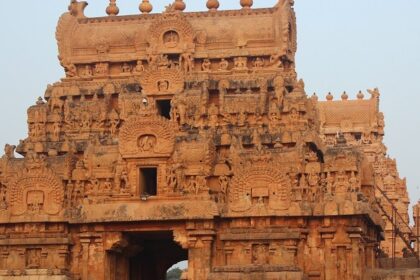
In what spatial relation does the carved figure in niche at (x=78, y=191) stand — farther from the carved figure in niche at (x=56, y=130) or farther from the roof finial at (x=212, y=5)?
the roof finial at (x=212, y=5)

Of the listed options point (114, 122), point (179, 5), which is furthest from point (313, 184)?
point (179, 5)

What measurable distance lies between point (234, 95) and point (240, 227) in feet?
20.2

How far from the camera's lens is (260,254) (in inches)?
1693

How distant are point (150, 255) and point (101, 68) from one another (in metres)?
8.70

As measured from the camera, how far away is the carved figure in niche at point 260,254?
1688 inches

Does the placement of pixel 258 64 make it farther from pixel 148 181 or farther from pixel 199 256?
pixel 199 256

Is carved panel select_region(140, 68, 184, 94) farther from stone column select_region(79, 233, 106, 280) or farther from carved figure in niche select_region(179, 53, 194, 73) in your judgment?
stone column select_region(79, 233, 106, 280)

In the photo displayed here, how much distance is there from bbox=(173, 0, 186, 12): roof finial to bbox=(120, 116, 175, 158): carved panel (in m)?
7.56

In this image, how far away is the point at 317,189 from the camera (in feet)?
142

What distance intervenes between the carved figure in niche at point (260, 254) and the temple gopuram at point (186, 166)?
2.1 inches

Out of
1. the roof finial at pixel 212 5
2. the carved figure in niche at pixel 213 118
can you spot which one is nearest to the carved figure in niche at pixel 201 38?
the roof finial at pixel 212 5

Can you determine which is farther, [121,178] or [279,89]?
[279,89]

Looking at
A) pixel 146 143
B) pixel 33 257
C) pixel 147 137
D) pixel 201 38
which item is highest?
pixel 201 38

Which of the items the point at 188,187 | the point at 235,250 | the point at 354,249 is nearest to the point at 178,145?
the point at 188,187
